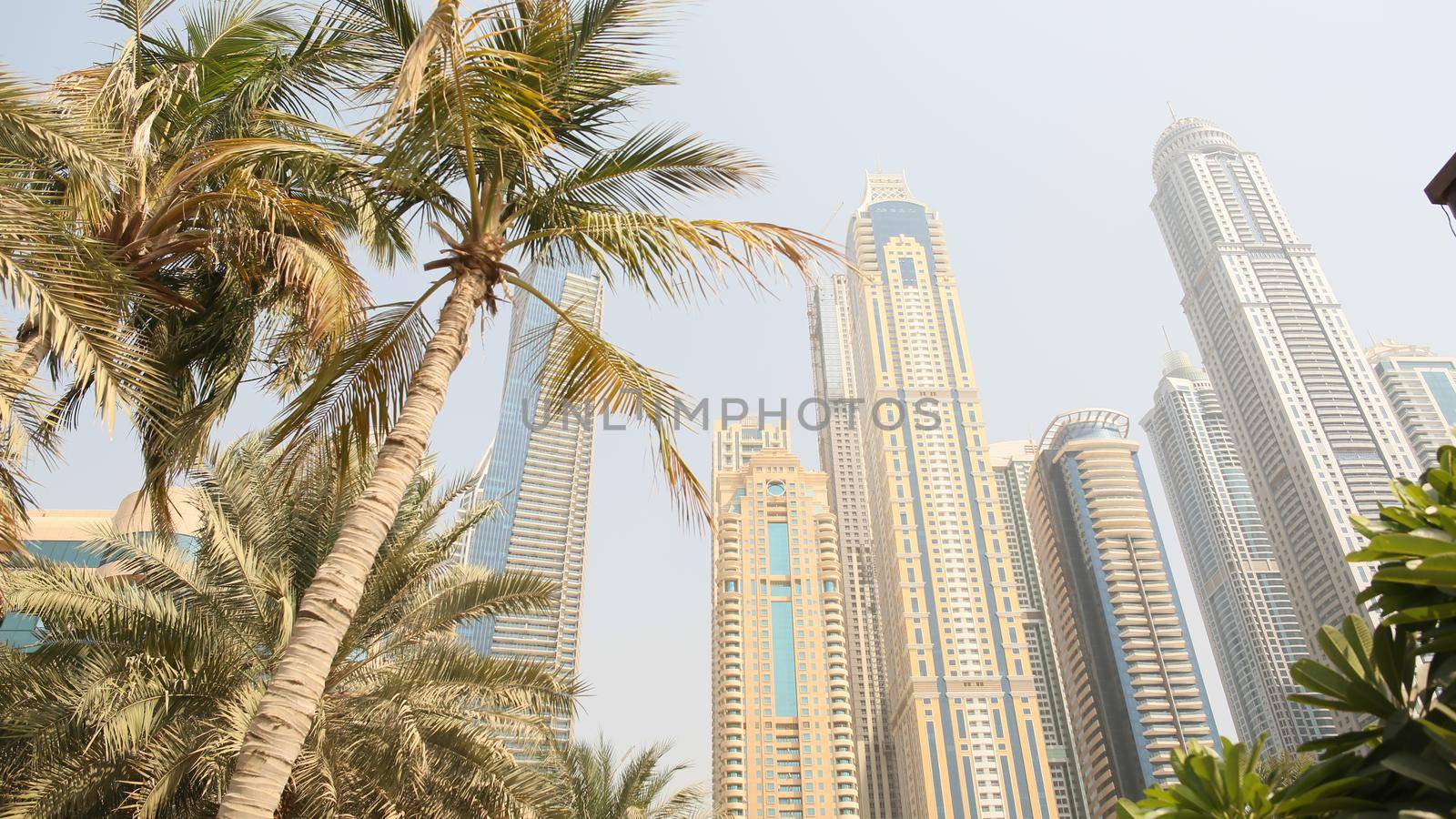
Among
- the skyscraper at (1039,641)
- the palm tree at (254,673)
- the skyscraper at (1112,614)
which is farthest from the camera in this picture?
the skyscraper at (1039,641)

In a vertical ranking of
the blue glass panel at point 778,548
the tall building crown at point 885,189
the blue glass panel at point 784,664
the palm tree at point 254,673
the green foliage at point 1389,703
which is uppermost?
the tall building crown at point 885,189

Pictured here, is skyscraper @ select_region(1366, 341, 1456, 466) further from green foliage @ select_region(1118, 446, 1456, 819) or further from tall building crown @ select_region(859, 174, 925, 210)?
green foliage @ select_region(1118, 446, 1456, 819)

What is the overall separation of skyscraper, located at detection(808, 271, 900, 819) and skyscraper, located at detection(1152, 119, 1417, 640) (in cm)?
5142

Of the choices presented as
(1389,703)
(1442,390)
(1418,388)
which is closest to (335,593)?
(1389,703)

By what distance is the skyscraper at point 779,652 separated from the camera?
3563 inches

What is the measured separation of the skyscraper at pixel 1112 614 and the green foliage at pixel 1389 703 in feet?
361

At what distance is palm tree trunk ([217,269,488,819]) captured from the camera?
12.5ft

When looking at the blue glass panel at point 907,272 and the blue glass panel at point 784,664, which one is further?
the blue glass panel at point 907,272

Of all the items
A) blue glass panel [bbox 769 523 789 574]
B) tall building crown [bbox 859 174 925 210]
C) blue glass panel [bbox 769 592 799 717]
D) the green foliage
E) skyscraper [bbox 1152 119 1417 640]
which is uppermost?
tall building crown [bbox 859 174 925 210]

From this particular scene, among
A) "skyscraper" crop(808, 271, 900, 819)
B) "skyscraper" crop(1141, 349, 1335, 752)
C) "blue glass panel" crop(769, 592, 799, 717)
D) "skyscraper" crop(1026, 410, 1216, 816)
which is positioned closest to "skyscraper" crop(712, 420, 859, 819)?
"blue glass panel" crop(769, 592, 799, 717)

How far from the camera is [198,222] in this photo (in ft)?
21.0

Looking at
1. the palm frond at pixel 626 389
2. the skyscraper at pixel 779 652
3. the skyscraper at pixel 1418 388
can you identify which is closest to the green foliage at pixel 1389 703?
the palm frond at pixel 626 389

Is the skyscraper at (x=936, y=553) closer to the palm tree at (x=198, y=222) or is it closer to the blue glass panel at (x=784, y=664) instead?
the blue glass panel at (x=784, y=664)

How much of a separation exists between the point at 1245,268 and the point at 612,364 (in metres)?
132
